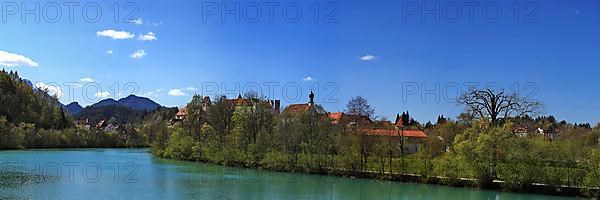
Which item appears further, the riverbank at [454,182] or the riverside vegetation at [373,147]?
the riverside vegetation at [373,147]

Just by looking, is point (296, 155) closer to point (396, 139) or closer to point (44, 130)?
point (396, 139)

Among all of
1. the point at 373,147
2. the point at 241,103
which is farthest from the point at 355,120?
the point at 241,103

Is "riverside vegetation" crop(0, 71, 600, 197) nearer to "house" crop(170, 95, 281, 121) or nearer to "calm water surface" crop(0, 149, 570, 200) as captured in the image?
"house" crop(170, 95, 281, 121)

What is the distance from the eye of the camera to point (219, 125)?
2318 inches

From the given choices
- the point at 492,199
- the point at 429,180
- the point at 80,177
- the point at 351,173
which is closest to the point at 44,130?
the point at 80,177

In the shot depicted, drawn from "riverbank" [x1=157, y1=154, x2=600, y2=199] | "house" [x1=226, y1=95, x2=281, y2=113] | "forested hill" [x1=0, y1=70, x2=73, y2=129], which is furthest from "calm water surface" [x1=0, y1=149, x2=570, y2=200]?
"forested hill" [x1=0, y1=70, x2=73, y2=129]

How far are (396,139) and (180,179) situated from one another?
17.2 meters

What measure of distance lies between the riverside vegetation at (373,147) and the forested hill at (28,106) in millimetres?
16247

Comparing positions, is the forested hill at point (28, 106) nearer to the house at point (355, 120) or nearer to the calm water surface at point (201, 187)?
the calm water surface at point (201, 187)

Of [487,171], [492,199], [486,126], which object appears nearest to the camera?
[492,199]

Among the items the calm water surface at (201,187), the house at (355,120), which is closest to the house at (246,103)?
the house at (355,120)

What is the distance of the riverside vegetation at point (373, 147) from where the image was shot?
108 feet

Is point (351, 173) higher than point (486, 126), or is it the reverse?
point (486, 126)

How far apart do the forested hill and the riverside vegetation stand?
1625 cm
